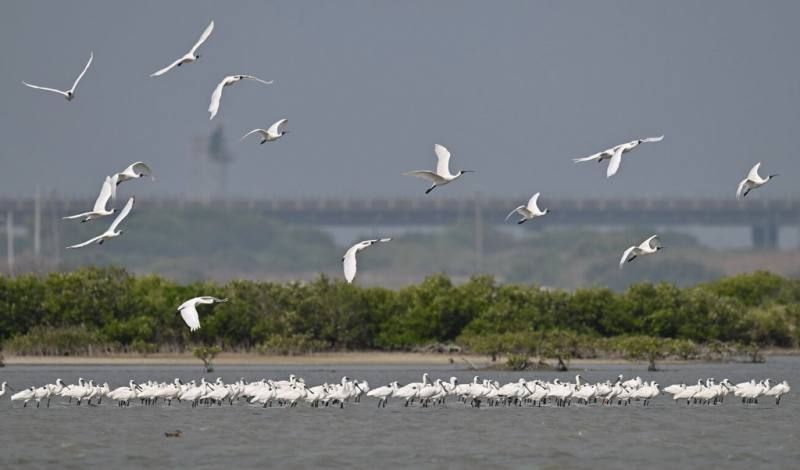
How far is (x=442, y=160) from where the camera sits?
38188 mm

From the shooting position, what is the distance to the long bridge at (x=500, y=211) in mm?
167625

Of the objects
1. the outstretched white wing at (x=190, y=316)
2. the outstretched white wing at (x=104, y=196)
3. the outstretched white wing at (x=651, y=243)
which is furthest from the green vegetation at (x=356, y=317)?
the outstretched white wing at (x=190, y=316)

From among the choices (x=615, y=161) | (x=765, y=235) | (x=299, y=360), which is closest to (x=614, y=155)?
(x=615, y=161)

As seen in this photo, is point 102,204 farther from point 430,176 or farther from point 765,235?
point 765,235

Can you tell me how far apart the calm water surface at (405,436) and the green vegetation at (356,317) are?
1692 cm

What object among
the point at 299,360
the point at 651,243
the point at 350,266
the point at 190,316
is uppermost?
the point at 651,243

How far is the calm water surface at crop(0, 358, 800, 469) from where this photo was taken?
32062mm

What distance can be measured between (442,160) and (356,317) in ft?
82.4

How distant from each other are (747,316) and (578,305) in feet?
19.1

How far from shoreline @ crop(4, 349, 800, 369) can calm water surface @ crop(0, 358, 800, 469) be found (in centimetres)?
1403

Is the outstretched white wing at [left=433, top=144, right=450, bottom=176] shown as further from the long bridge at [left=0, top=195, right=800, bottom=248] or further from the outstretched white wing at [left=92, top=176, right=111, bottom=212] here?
the long bridge at [left=0, top=195, right=800, bottom=248]

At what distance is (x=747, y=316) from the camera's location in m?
64.1

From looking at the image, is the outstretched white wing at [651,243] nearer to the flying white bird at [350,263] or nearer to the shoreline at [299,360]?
the flying white bird at [350,263]

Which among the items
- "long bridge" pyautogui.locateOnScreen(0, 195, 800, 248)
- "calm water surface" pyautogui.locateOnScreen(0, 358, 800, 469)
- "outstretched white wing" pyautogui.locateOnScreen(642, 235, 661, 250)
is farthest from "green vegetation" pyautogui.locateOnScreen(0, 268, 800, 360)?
"long bridge" pyautogui.locateOnScreen(0, 195, 800, 248)
